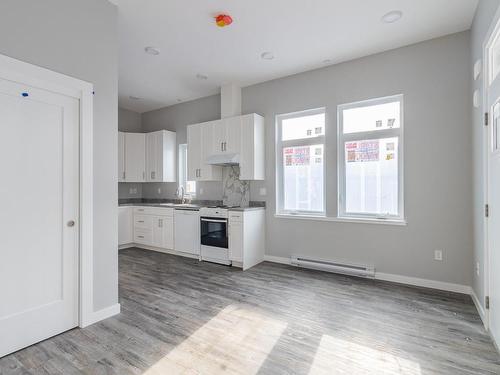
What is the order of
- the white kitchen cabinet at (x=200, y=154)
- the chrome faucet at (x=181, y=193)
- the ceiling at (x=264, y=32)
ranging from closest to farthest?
the ceiling at (x=264, y=32) → the white kitchen cabinet at (x=200, y=154) → the chrome faucet at (x=181, y=193)

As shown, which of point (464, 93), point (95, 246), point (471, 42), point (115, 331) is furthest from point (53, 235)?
point (471, 42)

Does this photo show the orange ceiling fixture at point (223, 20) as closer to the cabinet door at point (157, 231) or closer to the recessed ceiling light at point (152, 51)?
the recessed ceiling light at point (152, 51)

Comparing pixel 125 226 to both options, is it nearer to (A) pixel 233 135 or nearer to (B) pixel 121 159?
(B) pixel 121 159

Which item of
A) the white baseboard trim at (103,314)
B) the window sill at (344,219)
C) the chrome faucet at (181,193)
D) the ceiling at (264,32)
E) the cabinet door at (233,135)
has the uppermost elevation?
the ceiling at (264,32)

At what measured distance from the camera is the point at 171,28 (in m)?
2.92

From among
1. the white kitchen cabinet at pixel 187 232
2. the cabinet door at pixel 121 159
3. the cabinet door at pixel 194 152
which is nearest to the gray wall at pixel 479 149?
the white kitchen cabinet at pixel 187 232

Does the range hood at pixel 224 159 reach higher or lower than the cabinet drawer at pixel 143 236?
higher

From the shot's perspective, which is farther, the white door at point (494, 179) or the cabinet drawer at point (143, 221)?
the cabinet drawer at point (143, 221)

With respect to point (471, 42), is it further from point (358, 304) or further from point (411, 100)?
point (358, 304)

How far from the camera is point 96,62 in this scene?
2.38m

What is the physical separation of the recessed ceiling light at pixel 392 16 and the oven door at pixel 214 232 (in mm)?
3220

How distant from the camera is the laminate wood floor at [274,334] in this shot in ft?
5.84

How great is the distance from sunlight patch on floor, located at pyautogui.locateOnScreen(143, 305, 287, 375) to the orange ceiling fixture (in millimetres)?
2951

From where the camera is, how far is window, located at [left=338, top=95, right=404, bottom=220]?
11.2ft
